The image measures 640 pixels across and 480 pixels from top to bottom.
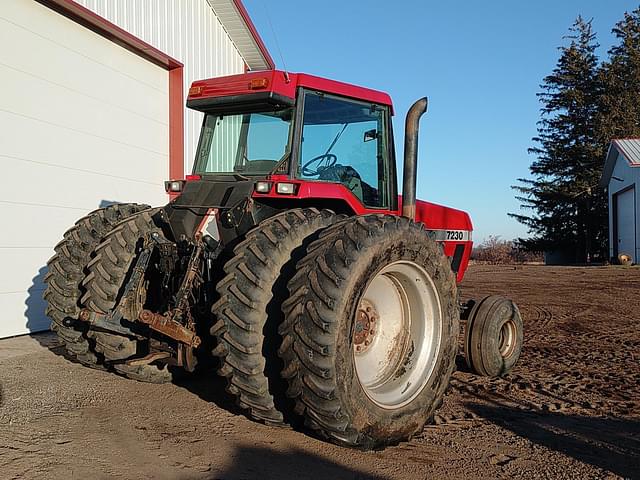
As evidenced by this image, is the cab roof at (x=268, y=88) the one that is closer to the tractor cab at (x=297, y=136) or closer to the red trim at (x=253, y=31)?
the tractor cab at (x=297, y=136)

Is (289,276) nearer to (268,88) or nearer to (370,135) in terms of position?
(268,88)

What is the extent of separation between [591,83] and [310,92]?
3837cm

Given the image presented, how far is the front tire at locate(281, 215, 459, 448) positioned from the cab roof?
1260 mm

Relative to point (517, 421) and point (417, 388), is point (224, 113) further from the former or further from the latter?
point (517, 421)

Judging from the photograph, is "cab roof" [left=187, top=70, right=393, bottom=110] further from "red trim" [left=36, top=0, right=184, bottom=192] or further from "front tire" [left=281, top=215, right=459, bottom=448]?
"red trim" [left=36, top=0, right=184, bottom=192]

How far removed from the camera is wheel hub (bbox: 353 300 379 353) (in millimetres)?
4484

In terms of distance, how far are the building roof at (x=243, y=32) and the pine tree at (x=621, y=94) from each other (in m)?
29.6

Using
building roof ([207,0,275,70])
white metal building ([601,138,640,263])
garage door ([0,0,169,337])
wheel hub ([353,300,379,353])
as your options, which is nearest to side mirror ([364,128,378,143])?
wheel hub ([353,300,379,353])

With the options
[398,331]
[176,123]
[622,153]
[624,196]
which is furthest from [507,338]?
[624,196]

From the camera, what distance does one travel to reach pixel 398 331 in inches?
185

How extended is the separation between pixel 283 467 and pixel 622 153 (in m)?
27.9

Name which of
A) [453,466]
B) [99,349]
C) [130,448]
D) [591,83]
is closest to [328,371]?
[453,466]

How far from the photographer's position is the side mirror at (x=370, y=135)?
529 cm

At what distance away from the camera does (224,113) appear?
521 centimetres
